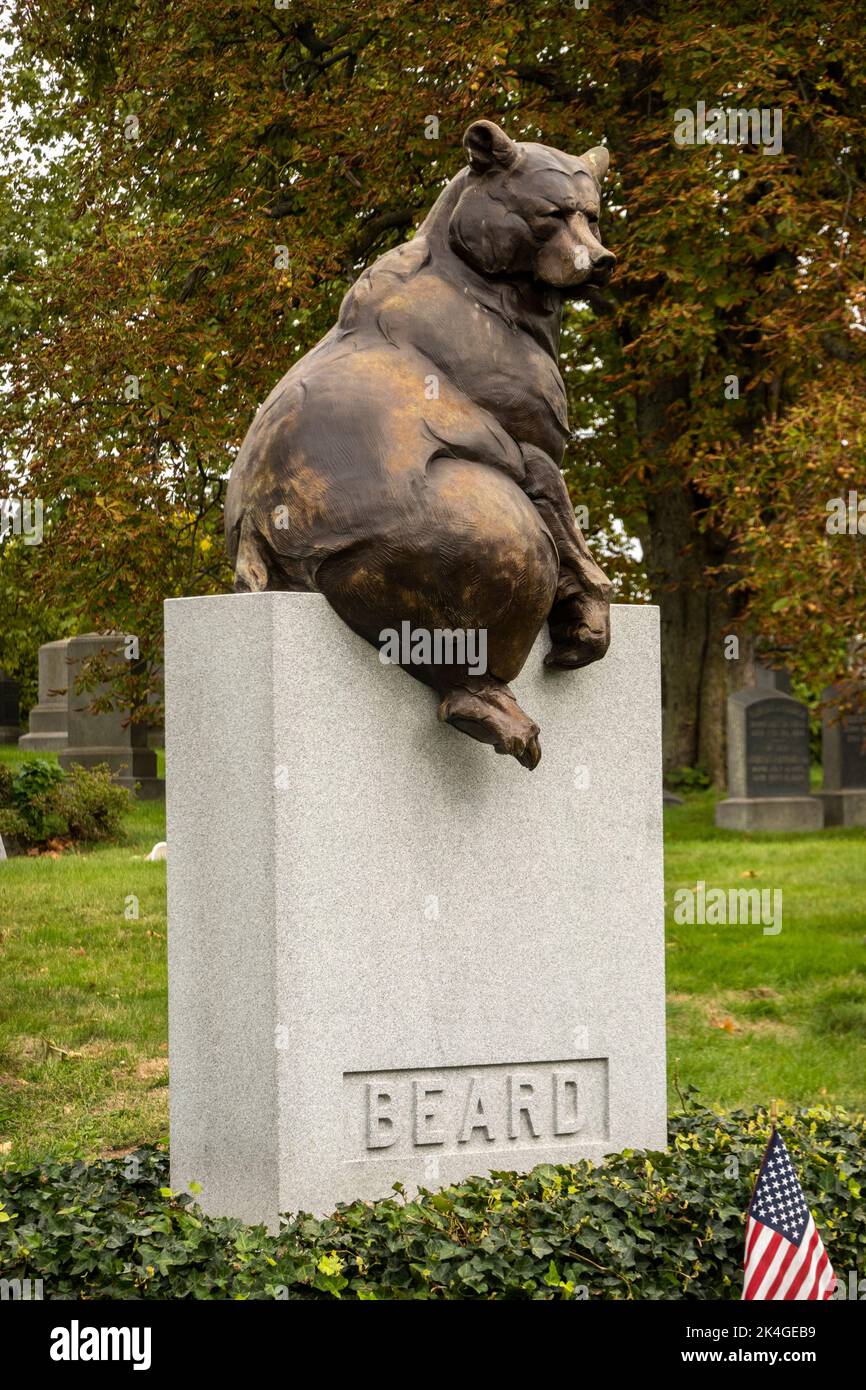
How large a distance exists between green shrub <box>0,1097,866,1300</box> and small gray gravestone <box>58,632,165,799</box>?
16.1 metres

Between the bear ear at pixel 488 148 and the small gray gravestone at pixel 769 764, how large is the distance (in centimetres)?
1453

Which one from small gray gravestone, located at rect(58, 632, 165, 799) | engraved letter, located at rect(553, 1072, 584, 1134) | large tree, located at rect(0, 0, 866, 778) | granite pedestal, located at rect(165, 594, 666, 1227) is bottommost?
engraved letter, located at rect(553, 1072, 584, 1134)

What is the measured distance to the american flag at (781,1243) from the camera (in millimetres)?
4367

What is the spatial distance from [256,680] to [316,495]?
0.56 m

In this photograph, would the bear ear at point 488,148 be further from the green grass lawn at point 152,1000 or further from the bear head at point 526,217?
the green grass lawn at point 152,1000

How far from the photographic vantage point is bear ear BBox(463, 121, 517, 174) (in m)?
5.11

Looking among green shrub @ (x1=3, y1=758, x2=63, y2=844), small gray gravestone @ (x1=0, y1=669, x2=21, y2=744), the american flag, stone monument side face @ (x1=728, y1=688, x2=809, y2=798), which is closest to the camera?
the american flag

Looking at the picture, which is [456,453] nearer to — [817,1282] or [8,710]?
[817,1282]

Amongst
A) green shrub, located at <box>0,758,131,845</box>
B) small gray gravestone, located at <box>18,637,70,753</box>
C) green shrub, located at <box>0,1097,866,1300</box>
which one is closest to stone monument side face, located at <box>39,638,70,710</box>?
small gray gravestone, located at <box>18,637,70,753</box>

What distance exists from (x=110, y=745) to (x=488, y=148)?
17190 millimetres

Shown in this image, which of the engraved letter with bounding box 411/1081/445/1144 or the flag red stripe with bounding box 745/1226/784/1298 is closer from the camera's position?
the flag red stripe with bounding box 745/1226/784/1298

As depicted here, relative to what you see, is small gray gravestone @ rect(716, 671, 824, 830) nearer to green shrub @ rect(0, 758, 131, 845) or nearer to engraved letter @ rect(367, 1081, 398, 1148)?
green shrub @ rect(0, 758, 131, 845)

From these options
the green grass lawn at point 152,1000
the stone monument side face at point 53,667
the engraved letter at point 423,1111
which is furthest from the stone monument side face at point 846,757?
the engraved letter at point 423,1111

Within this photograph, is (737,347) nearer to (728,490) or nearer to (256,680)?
(728,490)
